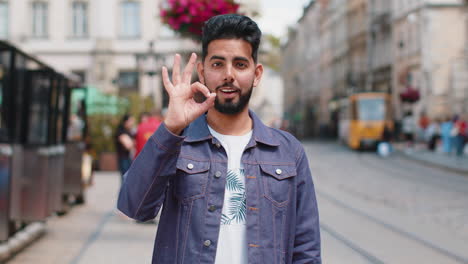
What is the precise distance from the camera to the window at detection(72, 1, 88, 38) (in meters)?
34.1

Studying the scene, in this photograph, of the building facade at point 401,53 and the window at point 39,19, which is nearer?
the window at point 39,19

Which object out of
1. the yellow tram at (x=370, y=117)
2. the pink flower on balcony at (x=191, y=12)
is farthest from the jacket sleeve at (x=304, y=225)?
the yellow tram at (x=370, y=117)

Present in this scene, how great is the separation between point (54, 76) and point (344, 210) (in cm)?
522

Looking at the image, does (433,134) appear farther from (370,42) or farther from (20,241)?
(20,241)

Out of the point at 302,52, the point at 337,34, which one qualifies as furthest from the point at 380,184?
the point at 302,52

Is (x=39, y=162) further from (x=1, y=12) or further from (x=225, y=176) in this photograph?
(x=1, y=12)

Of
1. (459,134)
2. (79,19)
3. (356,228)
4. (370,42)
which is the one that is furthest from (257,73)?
(370,42)

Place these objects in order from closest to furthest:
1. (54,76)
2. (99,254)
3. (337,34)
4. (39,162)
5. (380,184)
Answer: (99,254)
(39,162)
(54,76)
(380,184)
(337,34)

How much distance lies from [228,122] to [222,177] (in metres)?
0.25

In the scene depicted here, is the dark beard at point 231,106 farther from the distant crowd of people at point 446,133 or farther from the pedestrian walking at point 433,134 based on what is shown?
the pedestrian walking at point 433,134

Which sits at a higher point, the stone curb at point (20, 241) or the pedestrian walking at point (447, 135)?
the pedestrian walking at point (447, 135)

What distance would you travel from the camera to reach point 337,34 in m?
57.2

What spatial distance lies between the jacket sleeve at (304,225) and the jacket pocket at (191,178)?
1.37ft

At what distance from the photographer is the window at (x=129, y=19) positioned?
33.8 m
